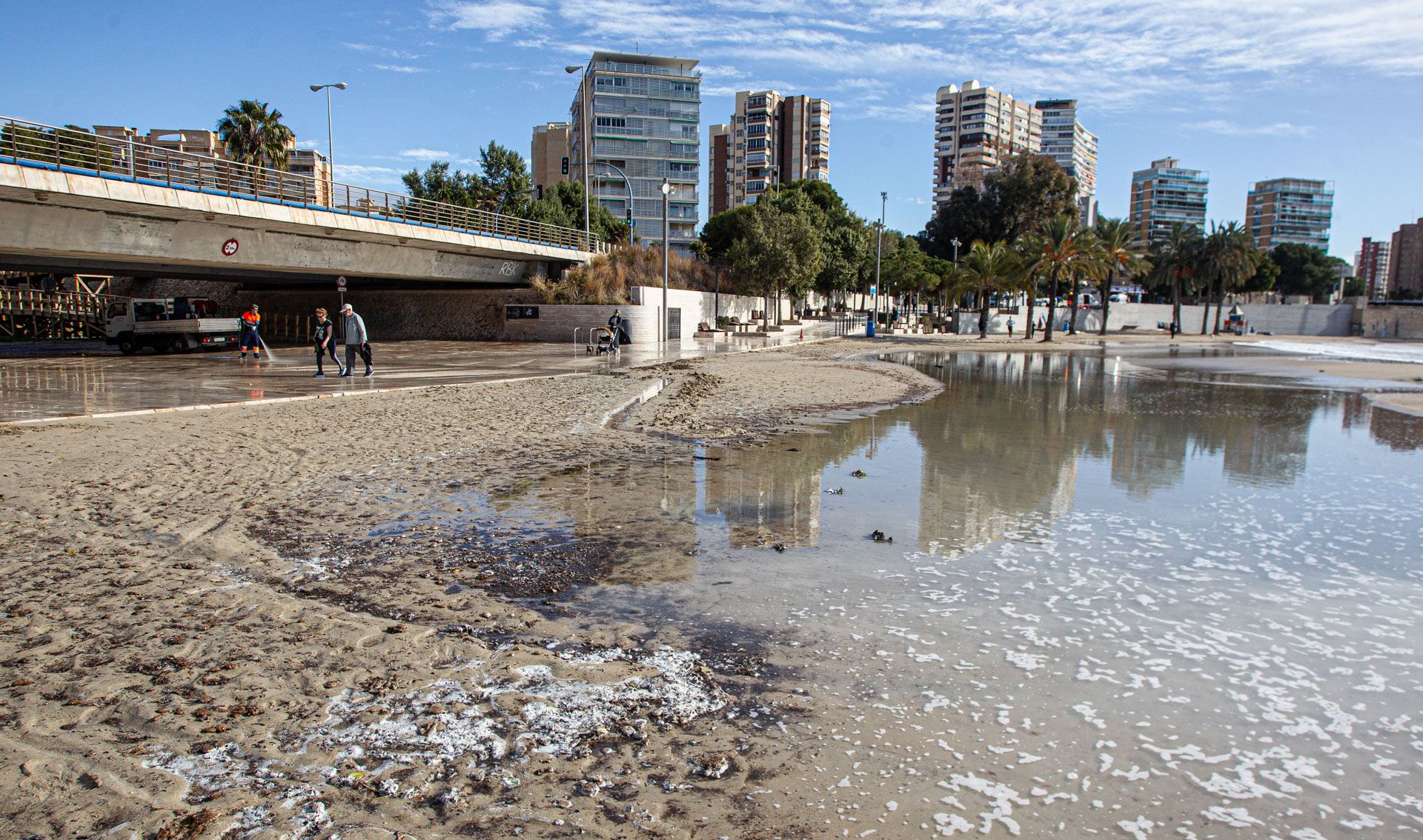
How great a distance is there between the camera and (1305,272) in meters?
116

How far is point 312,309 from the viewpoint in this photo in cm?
5172

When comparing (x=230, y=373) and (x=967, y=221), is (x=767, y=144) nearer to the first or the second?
(x=967, y=221)

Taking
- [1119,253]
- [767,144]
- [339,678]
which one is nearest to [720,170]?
[767,144]

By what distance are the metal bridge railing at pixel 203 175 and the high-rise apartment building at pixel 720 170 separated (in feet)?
415

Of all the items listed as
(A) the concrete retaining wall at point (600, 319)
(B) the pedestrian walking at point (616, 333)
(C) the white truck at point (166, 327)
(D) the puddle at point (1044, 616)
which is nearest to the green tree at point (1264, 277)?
(A) the concrete retaining wall at point (600, 319)

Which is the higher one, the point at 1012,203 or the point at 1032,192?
the point at 1032,192

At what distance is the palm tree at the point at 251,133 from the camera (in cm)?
4947

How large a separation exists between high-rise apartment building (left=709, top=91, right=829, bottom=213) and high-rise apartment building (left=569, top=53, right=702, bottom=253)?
3692 centimetres

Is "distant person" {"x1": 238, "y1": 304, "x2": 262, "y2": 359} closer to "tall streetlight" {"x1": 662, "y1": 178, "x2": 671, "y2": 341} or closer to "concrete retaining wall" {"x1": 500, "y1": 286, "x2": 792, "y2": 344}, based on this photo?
"tall streetlight" {"x1": 662, "y1": 178, "x2": 671, "y2": 341}

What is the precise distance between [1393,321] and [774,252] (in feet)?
236

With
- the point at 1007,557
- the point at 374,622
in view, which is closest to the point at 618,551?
the point at 374,622

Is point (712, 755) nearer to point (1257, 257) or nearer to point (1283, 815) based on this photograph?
point (1283, 815)

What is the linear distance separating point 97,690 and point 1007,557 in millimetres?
6186

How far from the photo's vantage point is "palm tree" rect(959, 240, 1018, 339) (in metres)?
54.4
